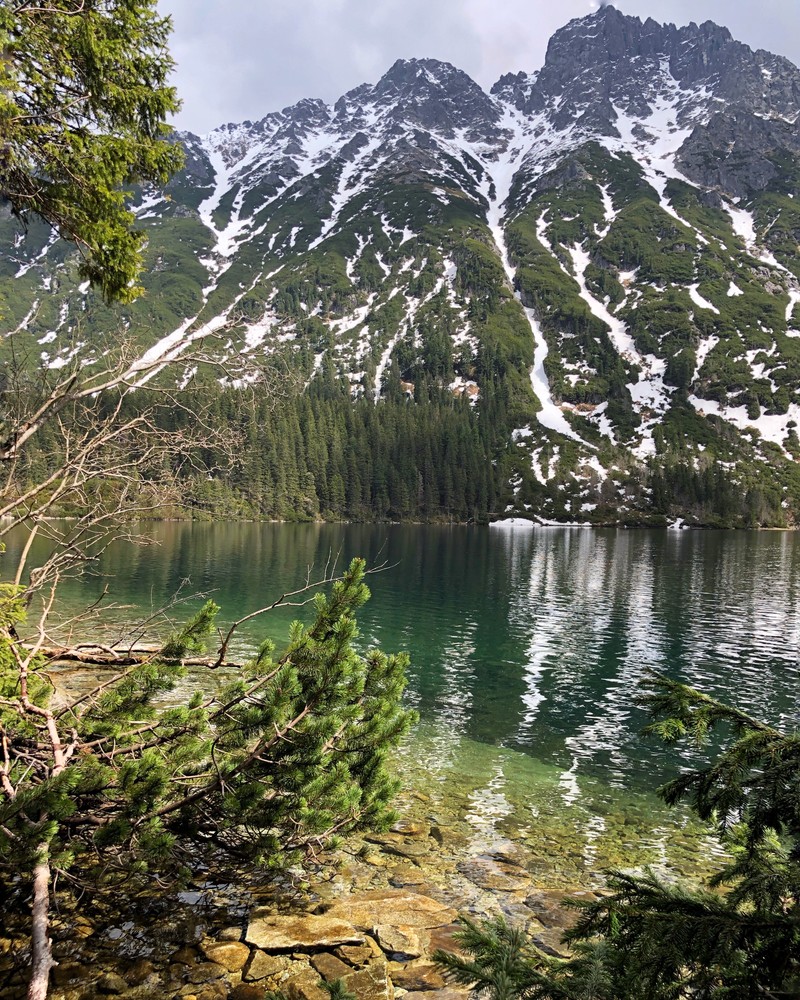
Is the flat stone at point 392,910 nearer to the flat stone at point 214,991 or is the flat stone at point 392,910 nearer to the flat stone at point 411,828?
the flat stone at point 214,991

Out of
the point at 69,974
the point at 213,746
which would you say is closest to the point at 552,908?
the point at 213,746

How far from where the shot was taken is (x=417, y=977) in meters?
7.05

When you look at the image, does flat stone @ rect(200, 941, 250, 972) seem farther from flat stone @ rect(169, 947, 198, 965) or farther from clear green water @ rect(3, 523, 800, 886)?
clear green water @ rect(3, 523, 800, 886)

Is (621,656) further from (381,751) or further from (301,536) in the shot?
(301,536)

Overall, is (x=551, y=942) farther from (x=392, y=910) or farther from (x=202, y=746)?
(x=202, y=746)

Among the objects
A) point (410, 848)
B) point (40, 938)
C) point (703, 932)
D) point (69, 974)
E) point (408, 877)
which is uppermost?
point (703, 932)

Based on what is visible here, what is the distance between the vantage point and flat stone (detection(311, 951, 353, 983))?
22.7 feet

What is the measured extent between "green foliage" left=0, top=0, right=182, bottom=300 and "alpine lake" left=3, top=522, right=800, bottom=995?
187 inches

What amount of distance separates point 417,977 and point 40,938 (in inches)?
165

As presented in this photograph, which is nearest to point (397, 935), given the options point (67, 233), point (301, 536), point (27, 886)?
point (27, 886)

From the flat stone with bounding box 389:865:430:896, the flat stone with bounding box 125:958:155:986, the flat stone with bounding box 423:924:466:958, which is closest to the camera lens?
the flat stone with bounding box 125:958:155:986

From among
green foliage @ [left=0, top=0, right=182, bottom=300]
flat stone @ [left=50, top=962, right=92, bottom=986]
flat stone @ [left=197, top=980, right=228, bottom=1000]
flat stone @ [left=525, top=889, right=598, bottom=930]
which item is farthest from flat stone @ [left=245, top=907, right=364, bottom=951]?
green foliage @ [left=0, top=0, right=182, bottom=300]

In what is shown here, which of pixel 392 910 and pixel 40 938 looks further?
pixel 392 910

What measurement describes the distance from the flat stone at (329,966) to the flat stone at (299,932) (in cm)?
20
